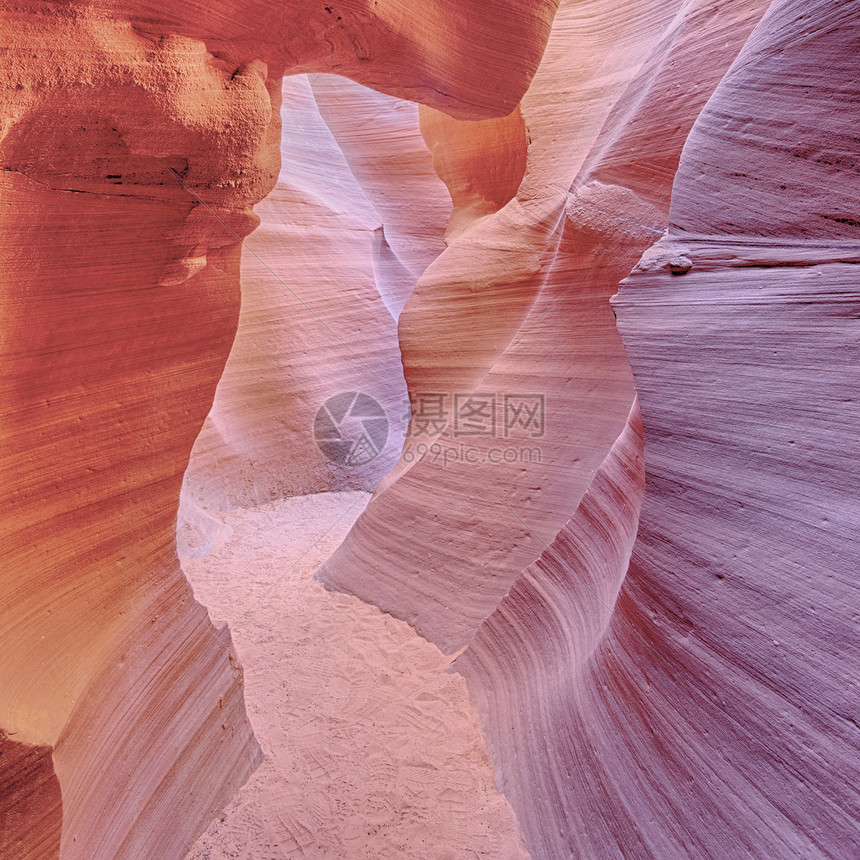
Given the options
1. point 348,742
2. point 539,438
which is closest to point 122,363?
point 348,742

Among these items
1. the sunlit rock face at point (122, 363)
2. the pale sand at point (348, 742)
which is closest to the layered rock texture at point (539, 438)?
the sunlit rock face at point (122, 363)

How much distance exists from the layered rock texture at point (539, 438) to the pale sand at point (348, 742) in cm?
18

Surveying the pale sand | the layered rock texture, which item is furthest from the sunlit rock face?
the pale sand

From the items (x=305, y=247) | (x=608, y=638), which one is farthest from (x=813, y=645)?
(x=305, y=247)

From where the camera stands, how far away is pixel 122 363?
8.70 ft

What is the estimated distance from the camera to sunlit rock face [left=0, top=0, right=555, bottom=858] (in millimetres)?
2029

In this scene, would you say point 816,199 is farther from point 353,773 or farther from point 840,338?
point 353,773

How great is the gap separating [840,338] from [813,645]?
3.40ft

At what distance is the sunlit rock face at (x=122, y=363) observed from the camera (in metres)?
2.03

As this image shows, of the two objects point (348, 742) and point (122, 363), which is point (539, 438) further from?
point (122, 363)

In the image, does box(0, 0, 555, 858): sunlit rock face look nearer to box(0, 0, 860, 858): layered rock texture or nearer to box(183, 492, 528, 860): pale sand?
box(0, 0, 860, 858): layered rock texture

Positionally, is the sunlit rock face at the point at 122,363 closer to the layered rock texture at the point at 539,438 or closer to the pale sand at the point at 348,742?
the layered rock texture at the point at 539,438

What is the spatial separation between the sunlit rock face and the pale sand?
28 centimetres

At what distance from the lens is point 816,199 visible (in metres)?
2.09
